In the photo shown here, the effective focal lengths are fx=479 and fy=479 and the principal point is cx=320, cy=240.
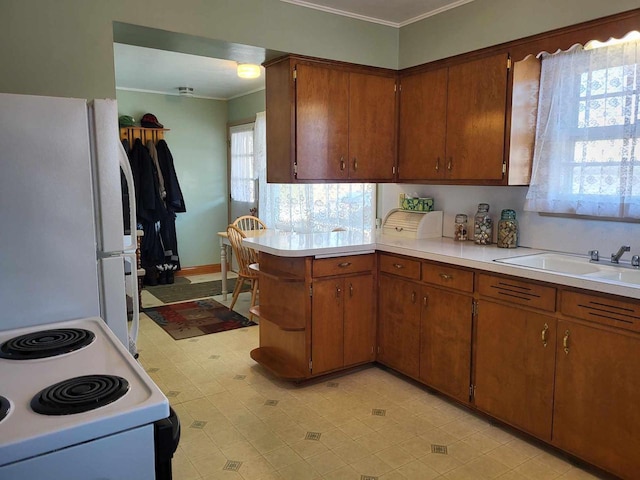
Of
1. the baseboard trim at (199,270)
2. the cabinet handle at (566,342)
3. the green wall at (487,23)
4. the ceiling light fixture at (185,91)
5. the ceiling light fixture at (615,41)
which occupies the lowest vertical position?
the baseboard trim at (199,270)

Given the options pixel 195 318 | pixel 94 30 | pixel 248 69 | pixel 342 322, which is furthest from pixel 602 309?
pixel 195 318

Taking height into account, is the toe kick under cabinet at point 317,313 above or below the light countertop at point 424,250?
below

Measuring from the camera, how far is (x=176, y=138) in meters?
6.52

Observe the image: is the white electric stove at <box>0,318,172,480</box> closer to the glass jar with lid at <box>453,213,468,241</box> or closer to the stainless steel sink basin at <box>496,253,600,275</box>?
the stainless steel sink basin at <box>496,253,600,275</box>

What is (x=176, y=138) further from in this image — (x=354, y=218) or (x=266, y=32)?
(x=266, y=32)

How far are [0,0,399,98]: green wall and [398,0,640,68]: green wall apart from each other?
854mm

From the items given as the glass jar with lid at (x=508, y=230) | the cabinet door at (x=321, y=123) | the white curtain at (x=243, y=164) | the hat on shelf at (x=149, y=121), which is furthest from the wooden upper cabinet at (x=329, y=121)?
the hat on shelf at (x=149, y=121)

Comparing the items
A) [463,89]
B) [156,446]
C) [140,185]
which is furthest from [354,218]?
[156,446]

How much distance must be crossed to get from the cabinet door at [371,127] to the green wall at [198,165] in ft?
12.4

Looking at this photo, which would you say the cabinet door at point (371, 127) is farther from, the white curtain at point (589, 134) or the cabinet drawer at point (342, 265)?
the white curtain at point (589, 134)

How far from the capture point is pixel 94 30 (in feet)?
7.98

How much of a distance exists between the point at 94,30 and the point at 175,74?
2.93 metres

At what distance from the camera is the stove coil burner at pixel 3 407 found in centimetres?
107

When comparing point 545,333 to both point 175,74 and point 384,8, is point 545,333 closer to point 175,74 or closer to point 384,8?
point 384,8
